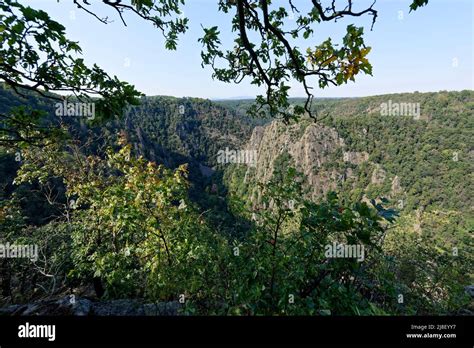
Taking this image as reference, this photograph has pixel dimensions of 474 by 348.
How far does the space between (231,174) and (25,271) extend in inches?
4958

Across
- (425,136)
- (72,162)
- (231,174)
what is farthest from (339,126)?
(72,162)

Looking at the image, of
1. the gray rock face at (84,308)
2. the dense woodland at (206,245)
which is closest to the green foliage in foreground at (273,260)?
the dense woodland at (206,245)

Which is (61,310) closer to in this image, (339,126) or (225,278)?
(225,278)

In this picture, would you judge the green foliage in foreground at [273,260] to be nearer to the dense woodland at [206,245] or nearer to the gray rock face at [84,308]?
the dense woodland at [206,245]

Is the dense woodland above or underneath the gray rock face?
above

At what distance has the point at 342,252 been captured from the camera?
7.85ft

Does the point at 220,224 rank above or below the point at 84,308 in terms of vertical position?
above

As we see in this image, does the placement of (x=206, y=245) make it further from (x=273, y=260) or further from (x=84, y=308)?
(x=84, y=308)

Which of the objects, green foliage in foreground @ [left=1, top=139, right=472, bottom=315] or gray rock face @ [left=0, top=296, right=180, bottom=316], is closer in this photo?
green foliage in foreground @ [left=1, top=139, right=472, bottom=315]

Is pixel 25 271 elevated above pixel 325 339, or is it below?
below

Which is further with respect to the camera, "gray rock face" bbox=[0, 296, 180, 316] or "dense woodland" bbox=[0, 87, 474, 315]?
"gray rock face" bbox=[0, 296, 180, 316]

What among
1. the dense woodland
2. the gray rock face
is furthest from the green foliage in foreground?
the gray rock face

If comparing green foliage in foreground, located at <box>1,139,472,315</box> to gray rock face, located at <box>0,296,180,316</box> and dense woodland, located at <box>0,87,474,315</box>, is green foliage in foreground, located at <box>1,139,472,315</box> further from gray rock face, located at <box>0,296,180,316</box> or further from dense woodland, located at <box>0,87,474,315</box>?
gray rock face, located at <box>0,296,180,316</box>

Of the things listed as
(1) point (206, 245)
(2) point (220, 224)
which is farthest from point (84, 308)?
(2) point (220, 224)
